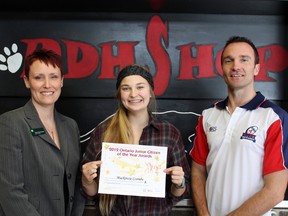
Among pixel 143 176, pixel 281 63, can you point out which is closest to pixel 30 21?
pixel 143 176

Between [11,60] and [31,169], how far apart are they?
143 centimetres

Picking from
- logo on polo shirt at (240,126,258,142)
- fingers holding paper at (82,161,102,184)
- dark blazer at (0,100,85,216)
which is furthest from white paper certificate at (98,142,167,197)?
logo on polo shirt at (240,126,258,142)

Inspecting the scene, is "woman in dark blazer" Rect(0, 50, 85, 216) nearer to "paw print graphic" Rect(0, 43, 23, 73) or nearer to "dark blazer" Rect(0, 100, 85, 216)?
"dark blazer" Rect(0, 100, 85, 216)

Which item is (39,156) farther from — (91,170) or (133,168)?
(133,168)

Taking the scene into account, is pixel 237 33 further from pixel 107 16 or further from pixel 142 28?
pixel 107 16

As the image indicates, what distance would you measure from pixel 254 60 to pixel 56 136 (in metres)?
1.17

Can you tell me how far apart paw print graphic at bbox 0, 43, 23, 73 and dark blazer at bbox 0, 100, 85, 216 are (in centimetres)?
116

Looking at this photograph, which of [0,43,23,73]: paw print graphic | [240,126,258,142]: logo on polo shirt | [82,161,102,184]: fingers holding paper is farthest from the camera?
[0,43,23,73]: paw print graphic

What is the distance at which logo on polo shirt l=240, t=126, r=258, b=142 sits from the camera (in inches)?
74.8

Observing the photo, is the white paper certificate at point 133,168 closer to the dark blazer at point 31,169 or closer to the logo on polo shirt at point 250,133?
the dark blazer at point 31,169

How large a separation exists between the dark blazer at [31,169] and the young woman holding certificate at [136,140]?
0.14 m

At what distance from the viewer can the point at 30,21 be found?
2998 mm

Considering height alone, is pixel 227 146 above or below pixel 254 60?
below

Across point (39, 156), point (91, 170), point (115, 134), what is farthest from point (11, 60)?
point (91, 170)
